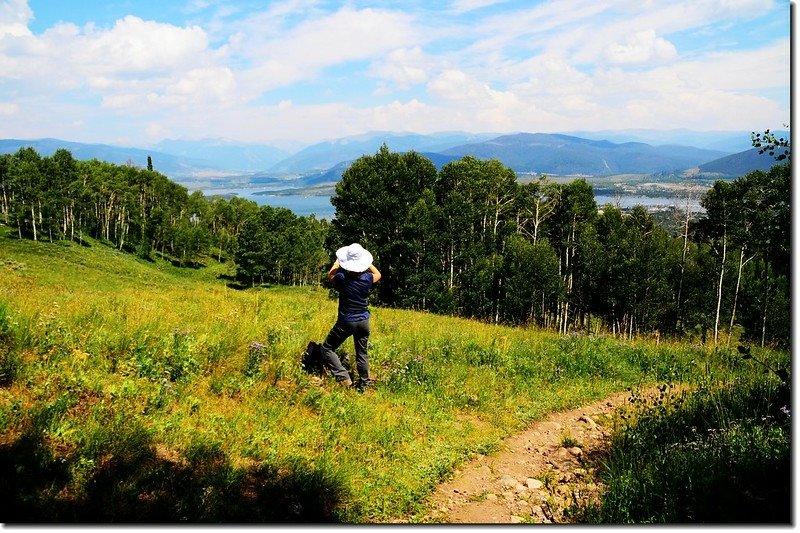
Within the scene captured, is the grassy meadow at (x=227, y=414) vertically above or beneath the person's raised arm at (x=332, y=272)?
beneath

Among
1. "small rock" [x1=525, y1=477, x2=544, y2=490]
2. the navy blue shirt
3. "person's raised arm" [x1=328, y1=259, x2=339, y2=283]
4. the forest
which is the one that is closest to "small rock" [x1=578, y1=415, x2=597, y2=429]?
"small rock" [x1=525, y1=477, x2=544, y2=490]

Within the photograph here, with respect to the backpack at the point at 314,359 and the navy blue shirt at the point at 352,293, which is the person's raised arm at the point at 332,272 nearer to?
the navy blue shirt at the point at 352,293

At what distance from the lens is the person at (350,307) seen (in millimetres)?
8352

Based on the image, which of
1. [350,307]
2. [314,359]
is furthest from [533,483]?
[314,359]

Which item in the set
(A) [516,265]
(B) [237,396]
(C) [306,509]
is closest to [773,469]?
(C) [306,509]

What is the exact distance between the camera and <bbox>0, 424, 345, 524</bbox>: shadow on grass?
420 centimetres

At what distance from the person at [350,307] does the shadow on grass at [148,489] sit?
10.2ft

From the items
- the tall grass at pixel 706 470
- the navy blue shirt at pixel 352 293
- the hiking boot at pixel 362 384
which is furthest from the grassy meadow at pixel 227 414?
the tall grass at pixel 706 470

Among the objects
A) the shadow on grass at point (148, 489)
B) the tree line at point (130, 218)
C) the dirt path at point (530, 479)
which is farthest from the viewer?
the tree line at point (130, 218)

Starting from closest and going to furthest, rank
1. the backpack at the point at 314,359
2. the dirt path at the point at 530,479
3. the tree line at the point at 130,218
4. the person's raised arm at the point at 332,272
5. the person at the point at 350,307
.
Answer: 1. the dirt path at the point at 530,479
2. the person at the point at 350,307
3. the person's raised arm at the point at 332,272
4. the backpack at the point at 314,359
5. the tree line at the point at 130,218

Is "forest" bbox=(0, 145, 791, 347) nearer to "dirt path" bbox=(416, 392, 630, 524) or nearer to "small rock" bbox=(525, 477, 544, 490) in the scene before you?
"dirt path" bbox=(416, 392, 630, 524)

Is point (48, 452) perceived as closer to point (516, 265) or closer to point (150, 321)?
point (150, 321)

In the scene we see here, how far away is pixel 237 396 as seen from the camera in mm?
7266

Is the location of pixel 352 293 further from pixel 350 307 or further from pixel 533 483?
pixel 533 483
